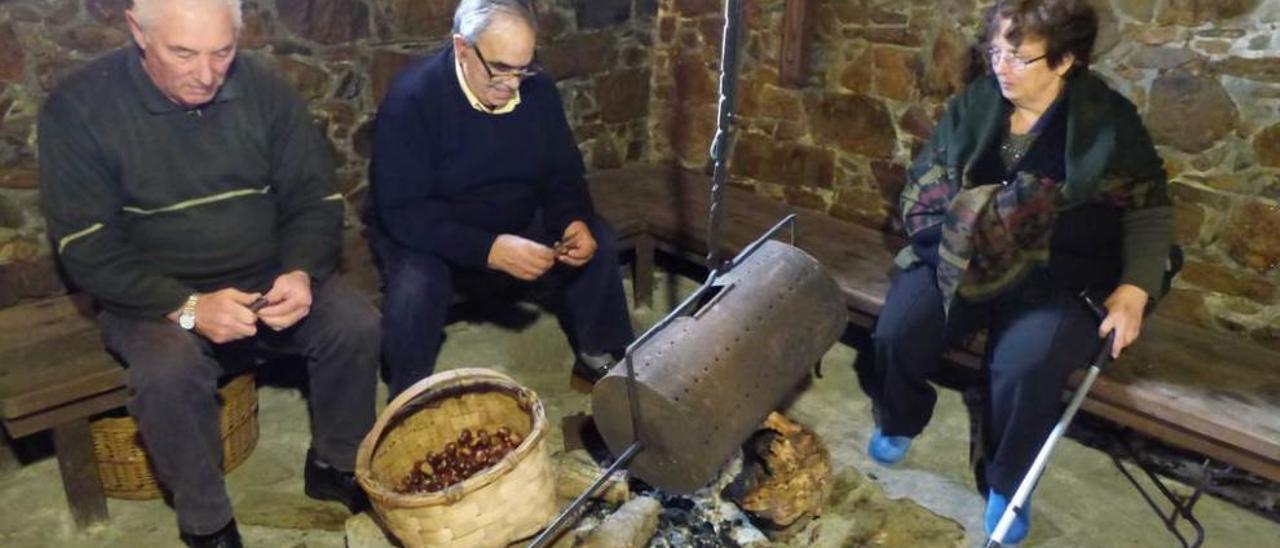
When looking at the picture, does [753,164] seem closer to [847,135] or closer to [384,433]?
[847,135]

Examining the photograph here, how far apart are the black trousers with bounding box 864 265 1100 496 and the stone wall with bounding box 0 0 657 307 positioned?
67.3 inches

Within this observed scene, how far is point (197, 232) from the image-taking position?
8.13 ft

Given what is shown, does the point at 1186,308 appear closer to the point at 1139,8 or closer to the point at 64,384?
the point at 1139,8

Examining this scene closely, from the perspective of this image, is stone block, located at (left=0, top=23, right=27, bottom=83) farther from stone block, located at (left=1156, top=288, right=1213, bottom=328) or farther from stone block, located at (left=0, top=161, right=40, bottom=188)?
stone block, located at (left=1156, top=288, right=1213, bottom=328)

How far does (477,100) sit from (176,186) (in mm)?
824

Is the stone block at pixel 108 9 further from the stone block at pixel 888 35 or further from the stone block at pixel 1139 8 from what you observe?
the stone block at pixel 1139 8

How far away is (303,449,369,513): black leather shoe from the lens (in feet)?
9.00

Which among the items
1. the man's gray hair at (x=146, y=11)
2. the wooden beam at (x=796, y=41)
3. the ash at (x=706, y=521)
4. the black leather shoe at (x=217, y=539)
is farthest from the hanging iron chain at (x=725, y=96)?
the wooden beam at (x=796, y=41)

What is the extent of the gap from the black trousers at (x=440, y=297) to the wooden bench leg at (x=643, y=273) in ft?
1.95

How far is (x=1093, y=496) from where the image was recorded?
2.87 m

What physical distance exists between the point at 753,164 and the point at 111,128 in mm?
2403

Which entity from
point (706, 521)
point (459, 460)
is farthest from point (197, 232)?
point (706, 521)

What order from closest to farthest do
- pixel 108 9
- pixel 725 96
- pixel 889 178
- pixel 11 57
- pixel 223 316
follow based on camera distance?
1. pixel 725 96
2. pixel 223 316
3. pixel 11 57
4. pixel 108 9
5. pixel 889 178

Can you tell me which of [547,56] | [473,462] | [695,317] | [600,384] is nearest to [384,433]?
[473,462]
